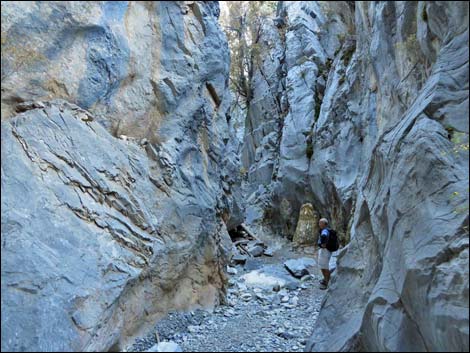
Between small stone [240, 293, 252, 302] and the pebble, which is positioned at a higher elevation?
small stone [240, 293, 252, 302]

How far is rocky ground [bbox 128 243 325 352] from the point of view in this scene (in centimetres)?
743

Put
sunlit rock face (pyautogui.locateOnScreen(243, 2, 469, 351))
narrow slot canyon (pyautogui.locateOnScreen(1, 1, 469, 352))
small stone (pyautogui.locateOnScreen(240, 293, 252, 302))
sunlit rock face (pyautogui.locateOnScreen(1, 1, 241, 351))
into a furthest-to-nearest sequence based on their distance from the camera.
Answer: small stone (pyautogui.locateOnScreen(240, 293, 252, 302))
sunlit rock face (pyautogui.locateOnScreen(1, 1, 241, 351))
narrow slot canyon (pyautogui.locateOnScreen(1, 1, 469, 352))
sunlit rock face (pyautogui.locateOnScreen(243, 2, 469, 351))

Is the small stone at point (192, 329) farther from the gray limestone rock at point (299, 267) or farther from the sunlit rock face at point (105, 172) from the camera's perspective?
the gray limestone rock at point (299, 267)

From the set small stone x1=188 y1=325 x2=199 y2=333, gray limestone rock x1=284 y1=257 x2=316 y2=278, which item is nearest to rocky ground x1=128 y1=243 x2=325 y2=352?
small stone x1=188 y1=325 x2=199 y2=333

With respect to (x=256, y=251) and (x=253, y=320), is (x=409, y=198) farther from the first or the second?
(x=256, y=251)

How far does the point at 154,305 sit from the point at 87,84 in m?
4.59

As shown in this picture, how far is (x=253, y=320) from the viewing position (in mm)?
9062

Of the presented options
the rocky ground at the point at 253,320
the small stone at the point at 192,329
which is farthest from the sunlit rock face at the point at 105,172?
the small stone at the point at 192,329

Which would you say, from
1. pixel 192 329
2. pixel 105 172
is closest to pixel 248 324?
pixel 192 329

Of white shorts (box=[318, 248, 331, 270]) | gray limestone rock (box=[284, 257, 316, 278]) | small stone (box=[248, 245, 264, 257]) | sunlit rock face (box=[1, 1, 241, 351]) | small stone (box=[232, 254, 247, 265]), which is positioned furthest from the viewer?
small stone (box=[248, 245, 264, 257])

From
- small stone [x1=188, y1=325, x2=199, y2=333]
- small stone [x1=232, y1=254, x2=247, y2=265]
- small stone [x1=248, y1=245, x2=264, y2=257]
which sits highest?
small stone [x1=248, y1=245, x2=264, y2=257]

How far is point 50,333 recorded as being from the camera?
18.7ft

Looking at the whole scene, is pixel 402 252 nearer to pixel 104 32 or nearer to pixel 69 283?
pixel 69 283

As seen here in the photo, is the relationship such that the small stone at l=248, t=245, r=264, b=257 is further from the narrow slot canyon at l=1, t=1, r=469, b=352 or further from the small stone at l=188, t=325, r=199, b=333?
the small stone at l=188, t=325, r=199, b=333
